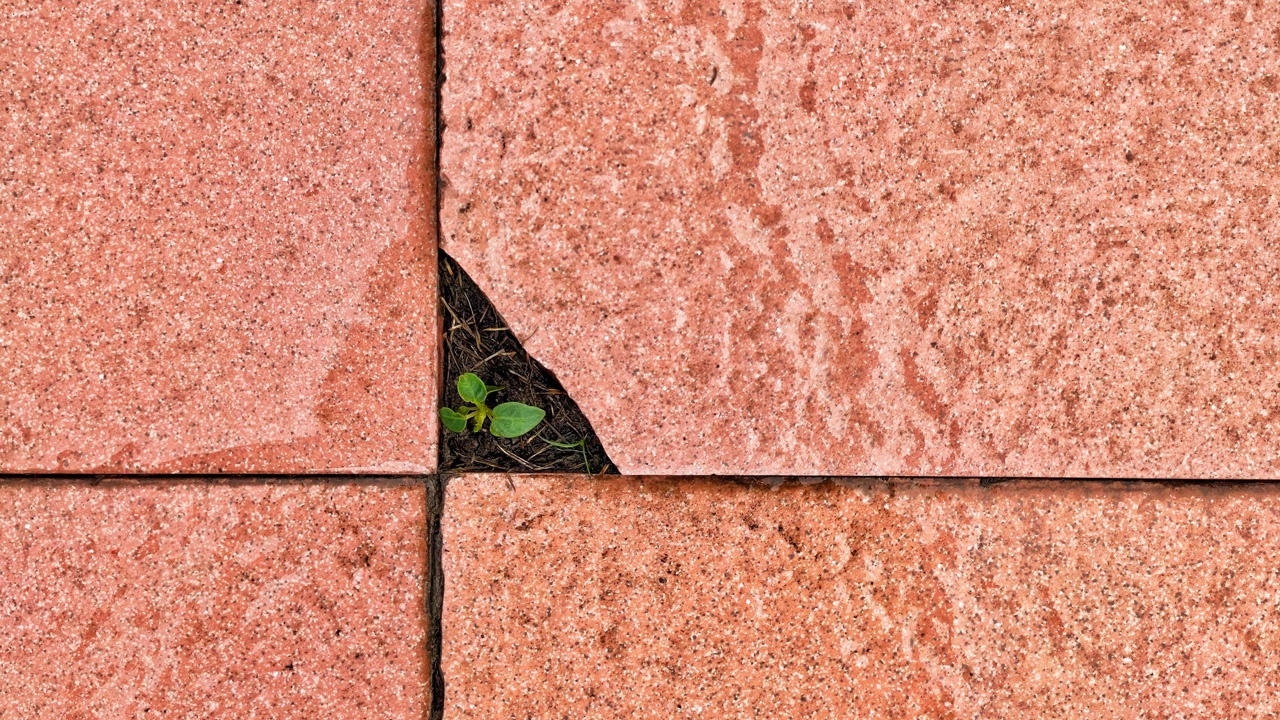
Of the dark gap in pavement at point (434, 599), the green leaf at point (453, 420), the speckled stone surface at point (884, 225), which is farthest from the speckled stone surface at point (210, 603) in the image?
the speckled stone surface at point (884, 225)

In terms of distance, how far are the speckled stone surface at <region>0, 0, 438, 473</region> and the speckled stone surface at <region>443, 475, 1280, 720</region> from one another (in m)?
0.34

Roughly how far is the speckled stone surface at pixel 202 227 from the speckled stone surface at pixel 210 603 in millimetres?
70

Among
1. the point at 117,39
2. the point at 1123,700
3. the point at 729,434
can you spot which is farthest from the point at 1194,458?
the point at 117,39

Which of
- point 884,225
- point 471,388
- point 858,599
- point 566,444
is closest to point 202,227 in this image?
point 471,388

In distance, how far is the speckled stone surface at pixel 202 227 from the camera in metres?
1.16

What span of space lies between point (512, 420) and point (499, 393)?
0.06 metres

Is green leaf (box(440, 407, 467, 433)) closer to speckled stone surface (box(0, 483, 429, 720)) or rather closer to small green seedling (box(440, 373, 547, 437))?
small green seedling (box(440, 373, 547, 437))

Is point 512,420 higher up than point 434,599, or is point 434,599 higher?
point 512,420

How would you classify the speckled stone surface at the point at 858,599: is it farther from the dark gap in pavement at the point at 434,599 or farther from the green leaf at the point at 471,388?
the green leaf at the point at 471,388

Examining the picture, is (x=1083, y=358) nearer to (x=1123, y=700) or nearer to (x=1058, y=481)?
(x=1058, y=481)

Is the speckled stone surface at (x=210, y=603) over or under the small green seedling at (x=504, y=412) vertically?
under

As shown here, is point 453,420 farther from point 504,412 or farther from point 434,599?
point 434,599

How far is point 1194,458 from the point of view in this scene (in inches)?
47.8

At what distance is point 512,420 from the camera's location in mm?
1170
